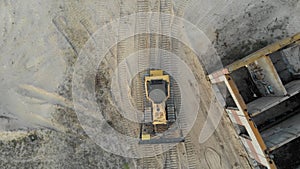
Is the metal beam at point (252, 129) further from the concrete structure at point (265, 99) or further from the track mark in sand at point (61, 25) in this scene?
the track mark in sand at point (61, 25)

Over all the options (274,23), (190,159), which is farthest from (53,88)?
(274,23)

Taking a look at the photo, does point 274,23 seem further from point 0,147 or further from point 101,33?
point 0,147

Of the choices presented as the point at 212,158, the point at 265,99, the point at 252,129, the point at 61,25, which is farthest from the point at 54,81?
the point at 265,99

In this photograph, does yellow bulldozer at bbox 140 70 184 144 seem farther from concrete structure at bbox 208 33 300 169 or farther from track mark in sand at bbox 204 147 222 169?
concrete structure at bbox 208 33 300 169

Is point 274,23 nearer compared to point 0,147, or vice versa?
point 274,23

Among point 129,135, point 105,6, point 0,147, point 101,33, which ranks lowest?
point 129,135

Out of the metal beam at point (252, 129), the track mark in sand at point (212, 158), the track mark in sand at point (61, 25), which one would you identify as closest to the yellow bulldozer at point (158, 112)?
the track mark in sand at point (212, 158)

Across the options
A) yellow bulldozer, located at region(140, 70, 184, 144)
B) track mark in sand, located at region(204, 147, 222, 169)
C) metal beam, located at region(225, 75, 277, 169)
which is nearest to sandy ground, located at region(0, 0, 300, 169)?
track mark in sand, located at region(204, 147, 222, 169)
